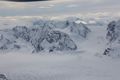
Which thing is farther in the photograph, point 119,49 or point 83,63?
point 119,49

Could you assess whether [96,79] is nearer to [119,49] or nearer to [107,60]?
[107,60]

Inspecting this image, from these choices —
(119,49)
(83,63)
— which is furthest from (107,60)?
(119,49)

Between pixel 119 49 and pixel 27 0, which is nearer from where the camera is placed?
pixel 27 0

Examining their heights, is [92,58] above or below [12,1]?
below

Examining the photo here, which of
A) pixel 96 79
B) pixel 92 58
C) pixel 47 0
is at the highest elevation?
pixel 47 0

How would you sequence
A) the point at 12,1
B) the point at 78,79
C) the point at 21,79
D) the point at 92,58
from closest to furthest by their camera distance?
the point at 12,1
the point at 21,79
the point at 78,79
the point at 92,58

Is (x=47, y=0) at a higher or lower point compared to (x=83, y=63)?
higher

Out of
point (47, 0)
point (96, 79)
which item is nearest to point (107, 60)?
point (96, 79)

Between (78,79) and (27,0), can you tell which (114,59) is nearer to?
(78,79)

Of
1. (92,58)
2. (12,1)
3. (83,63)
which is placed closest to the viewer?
(12,1)
